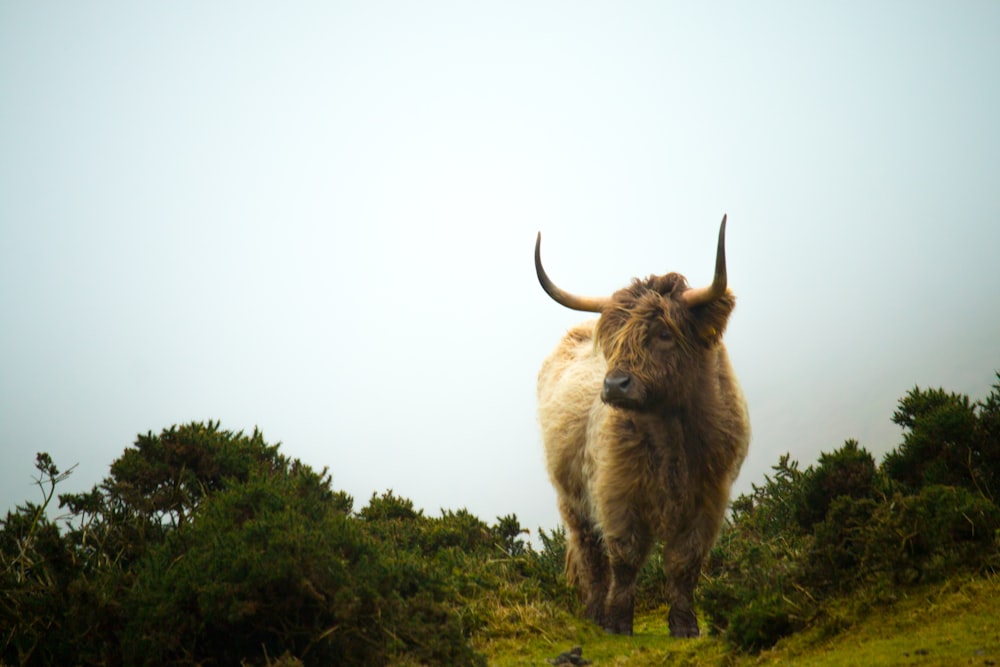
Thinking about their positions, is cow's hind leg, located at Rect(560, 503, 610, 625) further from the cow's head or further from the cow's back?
the cow's head

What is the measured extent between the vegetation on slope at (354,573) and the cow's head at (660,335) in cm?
130

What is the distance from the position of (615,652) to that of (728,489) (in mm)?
1785

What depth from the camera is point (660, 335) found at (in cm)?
706

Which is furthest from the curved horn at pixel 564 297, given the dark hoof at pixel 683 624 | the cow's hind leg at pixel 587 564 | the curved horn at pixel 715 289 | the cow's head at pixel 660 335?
the dark hoof at pixel 683 624

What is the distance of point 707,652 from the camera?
528 cm

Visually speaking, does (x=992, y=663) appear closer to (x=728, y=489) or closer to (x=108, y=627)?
(x=728, y=489)

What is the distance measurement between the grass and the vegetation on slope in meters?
0.02

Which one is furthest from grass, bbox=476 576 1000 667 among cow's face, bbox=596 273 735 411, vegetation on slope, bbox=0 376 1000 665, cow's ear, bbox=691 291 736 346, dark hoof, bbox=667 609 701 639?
cow's ear, bbox=691 291 736 346

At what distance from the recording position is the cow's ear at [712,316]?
7188mm

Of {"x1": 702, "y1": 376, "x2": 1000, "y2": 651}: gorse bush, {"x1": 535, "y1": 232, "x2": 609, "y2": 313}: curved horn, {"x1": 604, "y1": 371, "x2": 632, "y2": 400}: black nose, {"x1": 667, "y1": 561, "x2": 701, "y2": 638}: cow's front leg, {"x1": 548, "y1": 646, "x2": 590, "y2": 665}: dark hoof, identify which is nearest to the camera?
{"x1": 702, "y1": 376, "x2": 1000, "y2": 651}: gorse bush

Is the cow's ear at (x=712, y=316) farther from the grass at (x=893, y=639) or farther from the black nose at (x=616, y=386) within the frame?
the grass at (x=893, y=639)

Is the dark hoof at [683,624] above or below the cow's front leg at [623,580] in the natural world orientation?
below

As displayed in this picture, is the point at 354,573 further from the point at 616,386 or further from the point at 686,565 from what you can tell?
the point at 686,565

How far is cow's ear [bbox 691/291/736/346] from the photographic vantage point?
7.19m
